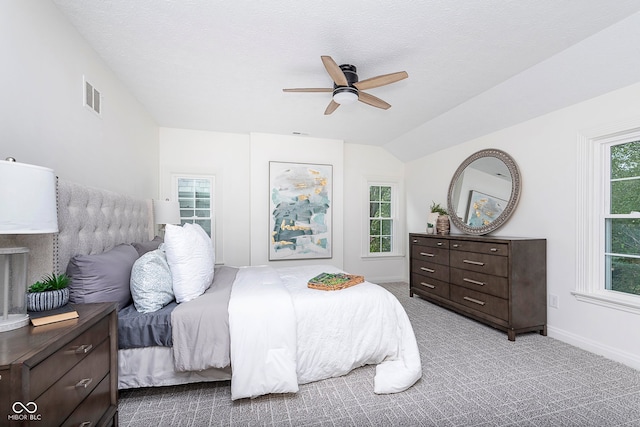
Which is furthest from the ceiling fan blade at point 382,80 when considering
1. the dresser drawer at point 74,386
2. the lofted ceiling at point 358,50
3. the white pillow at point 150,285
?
the dresser drawer at point 74,386

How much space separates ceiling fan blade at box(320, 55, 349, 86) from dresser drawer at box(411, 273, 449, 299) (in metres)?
2.77

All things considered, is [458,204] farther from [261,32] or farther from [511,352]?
[261,32]

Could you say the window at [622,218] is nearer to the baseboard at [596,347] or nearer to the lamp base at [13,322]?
the baseboard at [596,347]

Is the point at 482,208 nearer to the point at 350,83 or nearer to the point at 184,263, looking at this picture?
the point at 350,83

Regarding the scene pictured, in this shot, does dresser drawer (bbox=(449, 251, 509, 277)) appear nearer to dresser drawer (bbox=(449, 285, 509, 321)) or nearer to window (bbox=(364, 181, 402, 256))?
dresser drawer (bbox=(449, 285, 509, 321))

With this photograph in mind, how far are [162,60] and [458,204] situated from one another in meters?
3.88

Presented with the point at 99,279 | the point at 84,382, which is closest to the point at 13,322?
the point at 84,382

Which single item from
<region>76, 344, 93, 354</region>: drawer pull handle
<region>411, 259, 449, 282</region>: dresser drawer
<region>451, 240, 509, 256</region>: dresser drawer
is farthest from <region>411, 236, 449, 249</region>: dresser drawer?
<region>76, 344, 93, 354</region>: drawer pull handle

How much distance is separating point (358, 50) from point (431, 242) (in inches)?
106

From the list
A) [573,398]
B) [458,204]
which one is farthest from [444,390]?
[458,204]

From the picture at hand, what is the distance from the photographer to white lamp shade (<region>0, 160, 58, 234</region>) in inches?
39.7

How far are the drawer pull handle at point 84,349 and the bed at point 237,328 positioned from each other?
56 centimetres

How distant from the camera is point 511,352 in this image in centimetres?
258

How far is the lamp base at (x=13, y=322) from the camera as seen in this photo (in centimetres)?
108
